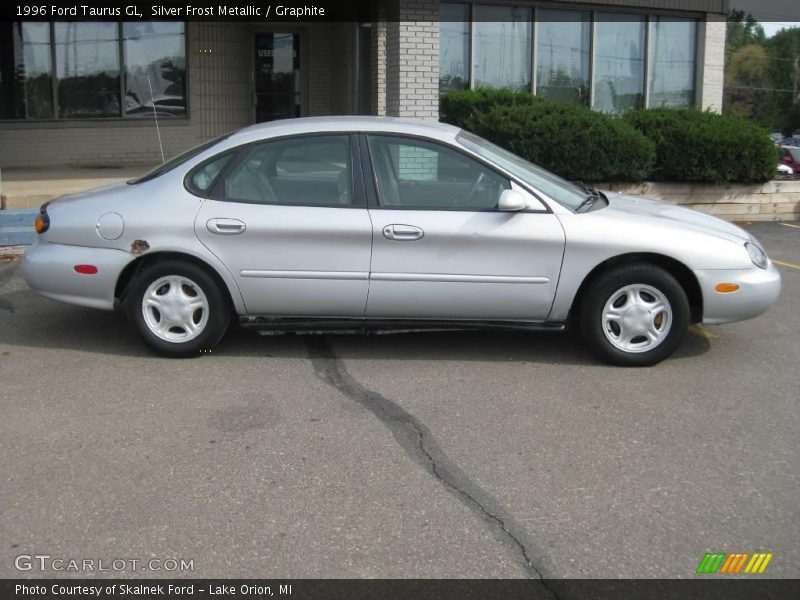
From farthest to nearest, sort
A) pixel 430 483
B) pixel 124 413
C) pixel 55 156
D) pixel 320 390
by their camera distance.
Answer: pixel 55 156 → pixel 320 390 → pixel 124 413 → pixel 430 483

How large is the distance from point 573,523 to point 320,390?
2.09 m

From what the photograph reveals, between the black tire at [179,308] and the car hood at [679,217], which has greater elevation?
the car hood at [679,217]

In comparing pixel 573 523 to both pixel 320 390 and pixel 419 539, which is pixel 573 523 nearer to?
pixel 419 539

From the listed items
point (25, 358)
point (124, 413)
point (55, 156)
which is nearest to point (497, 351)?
point (124, 413)

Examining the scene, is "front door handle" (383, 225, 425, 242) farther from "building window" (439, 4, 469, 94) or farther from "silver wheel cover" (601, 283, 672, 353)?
"building window" (439, 4, 469, 94)

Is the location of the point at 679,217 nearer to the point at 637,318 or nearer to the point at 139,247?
the point at 637,318

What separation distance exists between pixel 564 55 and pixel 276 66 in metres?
5.11

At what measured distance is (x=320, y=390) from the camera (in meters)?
5.46

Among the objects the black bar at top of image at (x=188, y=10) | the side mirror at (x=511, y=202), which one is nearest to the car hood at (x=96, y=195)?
the side mirror at (x=511, y=202)

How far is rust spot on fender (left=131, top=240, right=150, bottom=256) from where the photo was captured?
5902 mm

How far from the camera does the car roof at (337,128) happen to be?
20.0ft

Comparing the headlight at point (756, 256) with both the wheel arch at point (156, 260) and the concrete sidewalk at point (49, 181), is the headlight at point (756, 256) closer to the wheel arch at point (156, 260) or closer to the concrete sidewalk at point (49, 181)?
the wheel arch at point (156, 260)
